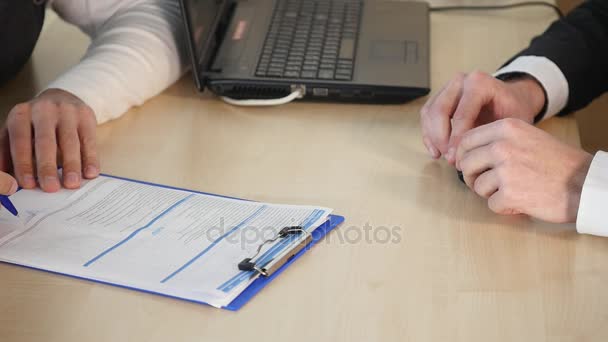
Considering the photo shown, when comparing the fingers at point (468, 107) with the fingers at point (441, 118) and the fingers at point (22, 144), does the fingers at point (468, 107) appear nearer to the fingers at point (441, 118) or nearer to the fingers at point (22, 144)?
the fingers at point (441, 118)

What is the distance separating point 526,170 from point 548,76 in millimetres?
285

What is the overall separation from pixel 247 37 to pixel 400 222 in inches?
20.0

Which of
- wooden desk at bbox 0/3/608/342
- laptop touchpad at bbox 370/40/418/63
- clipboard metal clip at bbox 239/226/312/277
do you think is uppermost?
laptop touchpad at bbox 370/40/418/63

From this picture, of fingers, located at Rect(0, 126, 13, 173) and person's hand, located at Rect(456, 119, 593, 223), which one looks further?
fingers, located at Rect(0, 126, 13, 173)

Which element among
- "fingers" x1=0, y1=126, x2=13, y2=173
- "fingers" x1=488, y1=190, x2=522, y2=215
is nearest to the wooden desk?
"fingers" x1=488, y1=190, x2=522, y2=215

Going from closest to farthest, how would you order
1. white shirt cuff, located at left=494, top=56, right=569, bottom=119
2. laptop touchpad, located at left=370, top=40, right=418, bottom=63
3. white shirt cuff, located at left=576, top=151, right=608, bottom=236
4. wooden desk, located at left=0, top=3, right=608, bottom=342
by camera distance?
wooden desk, located at left=0, top=3, right=608, bottom=342 → white shirt cuff, located at left=576, top=151, right=608, bottom=236 → white shirt cuff, located at left=494, top=56, right=569, bottom=119 → laptop touchpad, located at left=370, top=40, right=418, bottom=63

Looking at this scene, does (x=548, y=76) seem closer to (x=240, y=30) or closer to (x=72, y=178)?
(x=240, y=30)

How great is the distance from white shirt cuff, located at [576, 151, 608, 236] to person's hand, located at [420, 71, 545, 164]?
0.18 m

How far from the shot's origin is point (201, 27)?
1.22 m

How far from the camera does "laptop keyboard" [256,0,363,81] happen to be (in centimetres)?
120

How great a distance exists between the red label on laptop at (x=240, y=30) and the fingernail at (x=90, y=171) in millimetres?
386

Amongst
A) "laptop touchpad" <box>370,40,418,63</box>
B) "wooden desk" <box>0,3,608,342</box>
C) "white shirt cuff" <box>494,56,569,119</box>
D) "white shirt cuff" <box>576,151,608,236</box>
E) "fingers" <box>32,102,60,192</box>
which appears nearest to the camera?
"wooden desk" <box>0,3,608,342</box>

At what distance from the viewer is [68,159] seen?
3.28ft

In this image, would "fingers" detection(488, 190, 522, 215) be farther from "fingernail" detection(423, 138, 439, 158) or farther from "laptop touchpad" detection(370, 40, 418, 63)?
"laptop touchpad" detection(370, 40, 418, 63)
